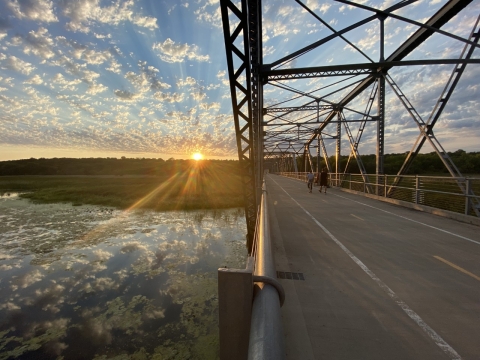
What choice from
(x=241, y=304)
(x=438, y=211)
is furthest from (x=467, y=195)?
(x=241, y=304)

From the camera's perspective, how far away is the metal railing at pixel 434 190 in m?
9.54

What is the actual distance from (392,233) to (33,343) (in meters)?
8.96

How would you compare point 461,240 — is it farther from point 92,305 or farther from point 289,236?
point 92,305

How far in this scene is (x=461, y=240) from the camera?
271 inches

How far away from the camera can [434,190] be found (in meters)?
11.5

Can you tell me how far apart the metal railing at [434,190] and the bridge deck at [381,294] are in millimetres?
2553

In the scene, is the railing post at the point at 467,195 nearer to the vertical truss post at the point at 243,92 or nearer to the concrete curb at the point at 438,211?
the concrete curb at the point at 438,211

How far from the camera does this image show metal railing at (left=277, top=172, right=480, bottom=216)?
9.54m

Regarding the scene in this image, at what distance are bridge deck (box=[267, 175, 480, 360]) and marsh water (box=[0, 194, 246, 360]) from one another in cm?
206

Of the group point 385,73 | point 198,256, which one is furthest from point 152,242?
point 385,73

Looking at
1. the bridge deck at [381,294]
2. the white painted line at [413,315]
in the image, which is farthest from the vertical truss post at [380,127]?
the white painted line at [413,315]

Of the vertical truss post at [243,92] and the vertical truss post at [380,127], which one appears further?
the vertical truss post at [380,127]

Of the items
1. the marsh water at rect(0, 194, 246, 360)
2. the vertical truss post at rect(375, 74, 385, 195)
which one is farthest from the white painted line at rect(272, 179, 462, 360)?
the vertical truss post at rect(375, 74, 385, 195)

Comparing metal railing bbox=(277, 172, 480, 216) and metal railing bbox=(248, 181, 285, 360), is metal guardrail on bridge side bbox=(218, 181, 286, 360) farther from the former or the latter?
metal railing bbox=(277, 172, 480, 216)
